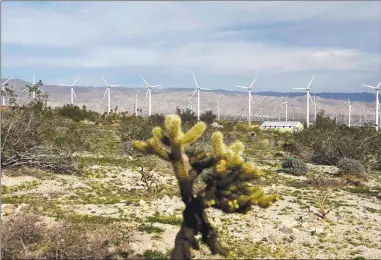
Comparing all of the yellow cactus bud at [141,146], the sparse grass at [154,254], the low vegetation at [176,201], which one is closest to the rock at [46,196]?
the low vegetation at [176,201]

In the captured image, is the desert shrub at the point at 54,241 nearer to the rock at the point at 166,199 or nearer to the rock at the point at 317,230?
the rock at the point at 317,230

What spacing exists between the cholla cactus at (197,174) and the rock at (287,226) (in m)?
2.82

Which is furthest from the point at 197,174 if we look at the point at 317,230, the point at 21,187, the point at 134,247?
the point at 21,187

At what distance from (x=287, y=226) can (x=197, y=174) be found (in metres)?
4.14

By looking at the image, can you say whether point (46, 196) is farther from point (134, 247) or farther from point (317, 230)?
point (317, 230)

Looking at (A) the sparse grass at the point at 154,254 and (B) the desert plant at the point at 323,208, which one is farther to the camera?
(B) the desert plant at the point at 323,208

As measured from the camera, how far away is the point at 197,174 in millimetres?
7738

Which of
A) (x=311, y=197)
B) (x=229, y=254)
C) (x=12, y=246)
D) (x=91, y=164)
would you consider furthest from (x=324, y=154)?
(x=12, y=246)

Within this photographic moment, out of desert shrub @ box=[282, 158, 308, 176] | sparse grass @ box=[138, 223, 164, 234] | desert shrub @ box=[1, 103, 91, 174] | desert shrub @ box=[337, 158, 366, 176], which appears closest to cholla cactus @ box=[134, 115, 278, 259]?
sparse grass @ box=[138, 223, 164, 234]

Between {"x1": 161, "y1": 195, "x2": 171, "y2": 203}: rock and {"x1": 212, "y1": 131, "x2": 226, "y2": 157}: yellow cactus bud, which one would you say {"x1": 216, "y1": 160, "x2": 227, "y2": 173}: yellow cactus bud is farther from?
{"x1": 161, "y1": 195, "x2": 171, "y2": 203}: rock

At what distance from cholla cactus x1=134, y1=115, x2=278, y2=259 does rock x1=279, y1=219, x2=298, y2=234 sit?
2825 millimetres

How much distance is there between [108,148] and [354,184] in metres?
13.1

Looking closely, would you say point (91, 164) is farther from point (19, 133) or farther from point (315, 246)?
point (315, 246)

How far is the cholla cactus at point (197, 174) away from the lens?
24.9ft
